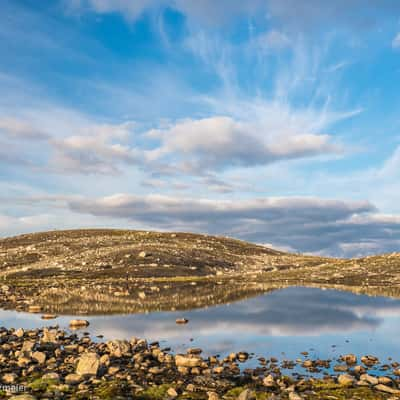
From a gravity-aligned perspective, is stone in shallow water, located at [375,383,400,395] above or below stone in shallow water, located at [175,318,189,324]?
below

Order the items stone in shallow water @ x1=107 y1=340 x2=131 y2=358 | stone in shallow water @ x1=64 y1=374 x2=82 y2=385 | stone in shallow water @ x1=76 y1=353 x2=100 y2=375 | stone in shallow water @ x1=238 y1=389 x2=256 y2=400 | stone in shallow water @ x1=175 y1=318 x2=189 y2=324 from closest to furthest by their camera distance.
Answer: stone in shallow water @ x1=238 y1=389 x2=256 y2=400 → stone in shallow water @ x1=64 y1=374 x2=82 y2=385 → stone in shallow water @ x1=76 y1=353 x2=100 y2=375 → stone in shallow water @ x1=107 y1=340 x2=131 y2=358 → stone in shallow water @ x1=175 y1=318 x2=189 y2=324

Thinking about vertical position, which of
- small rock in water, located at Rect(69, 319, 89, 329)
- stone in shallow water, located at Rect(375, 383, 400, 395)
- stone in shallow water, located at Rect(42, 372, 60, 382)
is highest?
small rock in water, located at Rect(69, 319, 89, 329)

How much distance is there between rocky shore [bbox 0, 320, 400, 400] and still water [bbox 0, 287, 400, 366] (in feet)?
7.29

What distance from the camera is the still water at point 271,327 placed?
30438 millimetres

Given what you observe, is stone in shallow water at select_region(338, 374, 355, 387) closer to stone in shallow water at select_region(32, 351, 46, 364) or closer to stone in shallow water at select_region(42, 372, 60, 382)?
stone in shallow water at select_region(42, 372, 60, 382)

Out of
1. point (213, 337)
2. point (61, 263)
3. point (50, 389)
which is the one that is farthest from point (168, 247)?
point (50, 389)

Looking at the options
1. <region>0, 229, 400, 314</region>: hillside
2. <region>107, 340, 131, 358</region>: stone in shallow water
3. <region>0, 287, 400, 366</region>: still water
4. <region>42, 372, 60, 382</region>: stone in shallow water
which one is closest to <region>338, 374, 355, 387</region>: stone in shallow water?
<region>0, 287, 400, 366</region>: still water

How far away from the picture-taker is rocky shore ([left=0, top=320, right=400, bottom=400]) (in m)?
19.9

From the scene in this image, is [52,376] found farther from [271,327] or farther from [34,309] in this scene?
[34,309]

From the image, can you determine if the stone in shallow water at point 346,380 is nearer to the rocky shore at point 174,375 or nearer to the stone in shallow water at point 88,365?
the rocky shore at point 174,375

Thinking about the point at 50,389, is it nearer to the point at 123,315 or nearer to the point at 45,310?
the point at 123,315

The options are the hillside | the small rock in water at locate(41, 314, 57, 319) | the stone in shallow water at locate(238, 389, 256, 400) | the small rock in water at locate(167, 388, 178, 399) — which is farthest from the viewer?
the hillside

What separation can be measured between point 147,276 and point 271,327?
59.4m

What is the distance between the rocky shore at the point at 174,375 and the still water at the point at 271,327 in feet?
7.29
